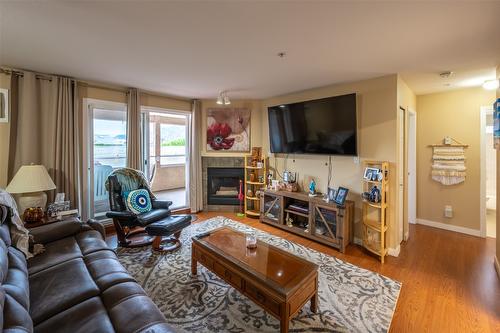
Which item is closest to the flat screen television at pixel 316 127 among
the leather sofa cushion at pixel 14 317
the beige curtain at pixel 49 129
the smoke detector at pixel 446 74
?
the smoke detector at pixel 446 74

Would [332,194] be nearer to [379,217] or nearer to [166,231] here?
[379,217]

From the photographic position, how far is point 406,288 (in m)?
2.26

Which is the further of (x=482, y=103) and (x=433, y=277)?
(x=482, y=103)

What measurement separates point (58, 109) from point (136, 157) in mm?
1196

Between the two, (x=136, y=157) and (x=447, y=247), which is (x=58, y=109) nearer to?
(x=136, y=157)

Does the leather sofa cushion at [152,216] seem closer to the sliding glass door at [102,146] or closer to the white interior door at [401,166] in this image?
the sliding glass door at [102,146]

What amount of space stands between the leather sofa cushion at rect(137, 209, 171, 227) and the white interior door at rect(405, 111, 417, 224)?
421 centimetres

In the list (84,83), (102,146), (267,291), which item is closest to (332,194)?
(267,291)

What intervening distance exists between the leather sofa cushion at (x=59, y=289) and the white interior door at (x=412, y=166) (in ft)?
15.6

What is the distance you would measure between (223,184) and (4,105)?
11.5 feet

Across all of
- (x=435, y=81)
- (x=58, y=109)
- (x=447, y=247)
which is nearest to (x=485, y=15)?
(x=435, y=81)

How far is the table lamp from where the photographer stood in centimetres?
251

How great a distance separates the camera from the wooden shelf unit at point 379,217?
111 inches

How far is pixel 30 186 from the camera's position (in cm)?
253
